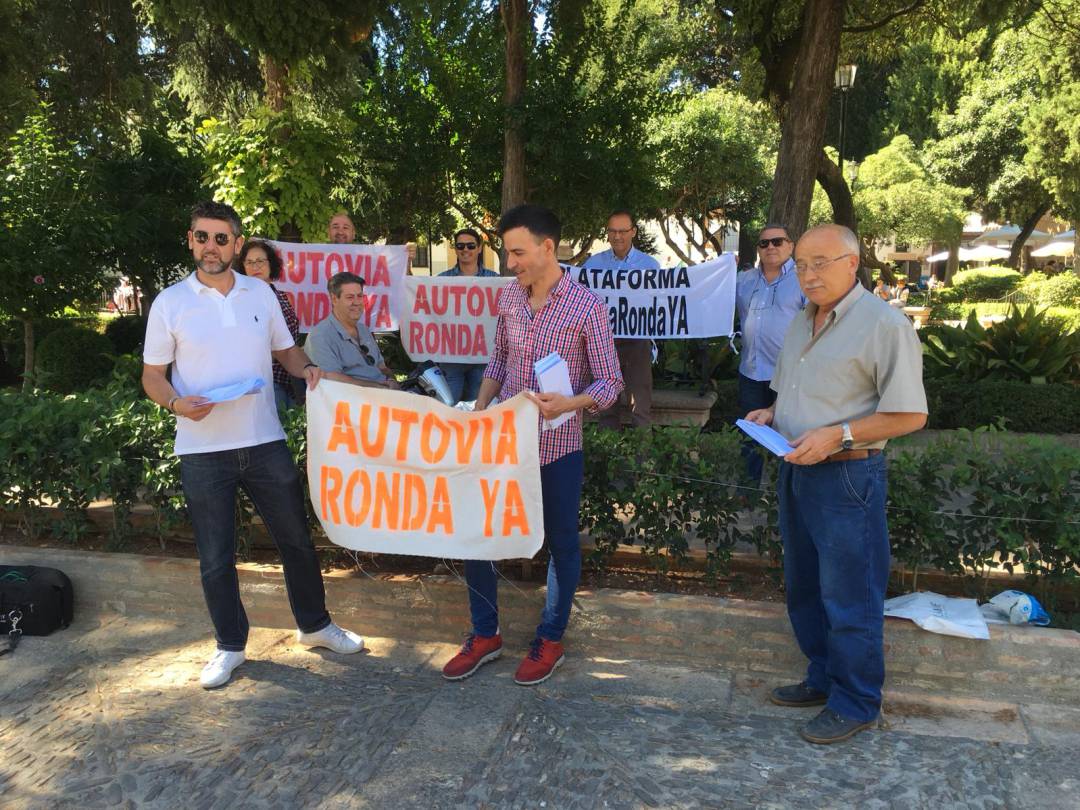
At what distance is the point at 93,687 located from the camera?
13.5 ft

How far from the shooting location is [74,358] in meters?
11.6

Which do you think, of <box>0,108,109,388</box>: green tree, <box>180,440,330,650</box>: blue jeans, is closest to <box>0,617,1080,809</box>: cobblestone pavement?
<box>180,440,330,650</box>: blue jeans

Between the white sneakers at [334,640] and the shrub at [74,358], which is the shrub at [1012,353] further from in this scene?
the shrub at [74,358]

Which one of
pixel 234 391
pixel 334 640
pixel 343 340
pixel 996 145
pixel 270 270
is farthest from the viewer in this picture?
pixel 996 145

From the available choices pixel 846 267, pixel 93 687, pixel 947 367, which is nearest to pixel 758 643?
pixel 846 267

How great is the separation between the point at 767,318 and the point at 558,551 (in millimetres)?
2898

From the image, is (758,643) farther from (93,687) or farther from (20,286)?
(20,286)

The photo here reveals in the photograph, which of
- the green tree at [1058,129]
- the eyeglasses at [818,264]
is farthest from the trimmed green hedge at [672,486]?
the green tree at [1058,129]

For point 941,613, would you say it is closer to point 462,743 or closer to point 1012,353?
point 462,743

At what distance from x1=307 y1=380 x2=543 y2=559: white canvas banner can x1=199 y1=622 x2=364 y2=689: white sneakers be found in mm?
503

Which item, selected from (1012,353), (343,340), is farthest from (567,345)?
(1012,353)

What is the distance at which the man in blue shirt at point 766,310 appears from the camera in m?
6.07

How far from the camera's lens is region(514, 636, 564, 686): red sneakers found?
4.05 meters

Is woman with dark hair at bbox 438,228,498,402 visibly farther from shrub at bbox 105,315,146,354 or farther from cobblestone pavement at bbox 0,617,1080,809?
shrub at bbox 105,315,146,354
